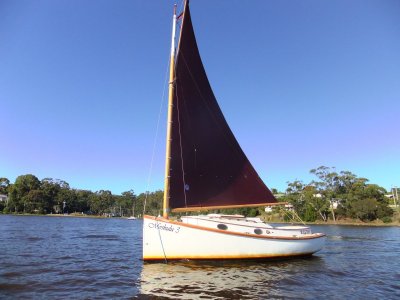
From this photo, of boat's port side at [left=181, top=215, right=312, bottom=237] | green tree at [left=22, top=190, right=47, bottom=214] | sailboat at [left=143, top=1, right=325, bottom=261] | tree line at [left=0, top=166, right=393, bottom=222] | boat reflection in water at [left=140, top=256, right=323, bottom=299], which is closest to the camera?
boat reflection in water at [left=140, top=256, right=323, bottom=299]

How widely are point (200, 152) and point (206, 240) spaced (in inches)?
206

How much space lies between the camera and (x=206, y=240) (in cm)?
1716

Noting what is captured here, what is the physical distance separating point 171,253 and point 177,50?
11247mm

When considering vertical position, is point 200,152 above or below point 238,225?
above

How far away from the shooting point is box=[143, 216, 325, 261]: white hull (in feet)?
55.2

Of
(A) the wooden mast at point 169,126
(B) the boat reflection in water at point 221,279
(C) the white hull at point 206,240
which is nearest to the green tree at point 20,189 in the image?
(A) the wooden mast at point 169,126

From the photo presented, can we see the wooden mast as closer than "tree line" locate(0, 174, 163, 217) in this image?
Yes

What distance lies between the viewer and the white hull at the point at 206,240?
16828 millimetres

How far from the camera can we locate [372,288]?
46.5 feet

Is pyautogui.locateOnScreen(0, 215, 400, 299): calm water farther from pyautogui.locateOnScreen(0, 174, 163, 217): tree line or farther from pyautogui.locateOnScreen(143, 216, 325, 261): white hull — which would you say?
pyautogui.locateOnScreen(0, 174, 163, 217): tree line

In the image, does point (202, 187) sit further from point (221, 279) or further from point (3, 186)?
point (3, 186)

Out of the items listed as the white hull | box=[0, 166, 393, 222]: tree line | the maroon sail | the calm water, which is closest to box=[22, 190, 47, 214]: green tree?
box=[0, 166, 393, 222]: tree line

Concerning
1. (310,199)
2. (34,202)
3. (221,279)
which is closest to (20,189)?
(34,202)

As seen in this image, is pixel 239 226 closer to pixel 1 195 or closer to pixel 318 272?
pixel 318 272
